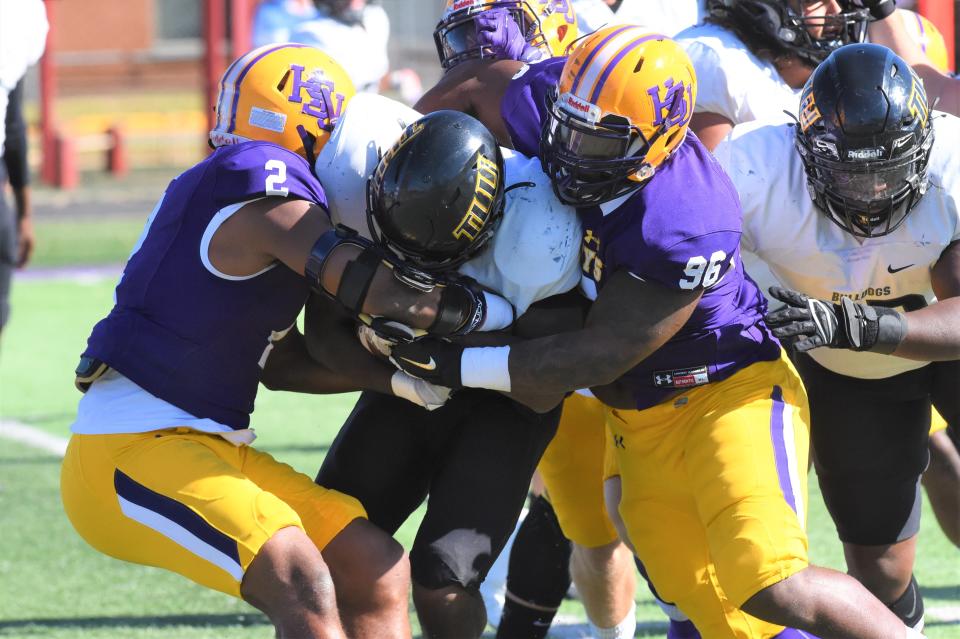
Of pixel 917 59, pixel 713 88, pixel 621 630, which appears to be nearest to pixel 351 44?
pixel 917 59

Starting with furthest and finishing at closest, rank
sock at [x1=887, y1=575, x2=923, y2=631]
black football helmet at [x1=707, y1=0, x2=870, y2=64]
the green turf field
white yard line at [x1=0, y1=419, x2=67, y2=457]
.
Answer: white yard line at [x1=0, y1=419, x2=67, y2=457]
the green turf field
black football helmet at [x1=707, y1=0, x2=870, y2=64]
sock at [x1=887, y1=575, x2=923, y2=631]

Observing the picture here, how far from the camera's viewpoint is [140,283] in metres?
3.37

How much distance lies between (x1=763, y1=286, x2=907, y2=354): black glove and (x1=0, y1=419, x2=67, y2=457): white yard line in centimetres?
434

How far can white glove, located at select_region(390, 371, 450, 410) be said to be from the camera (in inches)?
134

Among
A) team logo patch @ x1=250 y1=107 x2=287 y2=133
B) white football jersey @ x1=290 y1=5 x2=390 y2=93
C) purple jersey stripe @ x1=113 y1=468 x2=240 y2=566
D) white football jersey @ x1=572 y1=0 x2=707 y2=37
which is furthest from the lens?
white football jersey @ x1=290 y1=5 x2=390 y2=93

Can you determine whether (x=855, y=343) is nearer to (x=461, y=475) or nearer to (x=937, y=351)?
(x=937, y=351)

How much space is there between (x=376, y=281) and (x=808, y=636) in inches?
52.8

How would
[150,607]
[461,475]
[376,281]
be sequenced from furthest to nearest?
[150,607] → [461,475] → [376,281]

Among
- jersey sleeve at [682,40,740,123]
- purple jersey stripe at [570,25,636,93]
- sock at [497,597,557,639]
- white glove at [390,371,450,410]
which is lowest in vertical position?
sock at [497,597,557,639]

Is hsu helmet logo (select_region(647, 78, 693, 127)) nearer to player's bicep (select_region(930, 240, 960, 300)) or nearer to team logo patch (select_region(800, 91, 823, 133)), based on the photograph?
team logo patch (select_region(800, 91, 823, 133))

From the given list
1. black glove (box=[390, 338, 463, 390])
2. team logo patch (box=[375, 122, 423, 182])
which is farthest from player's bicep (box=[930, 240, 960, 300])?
team logo patch (box=[375, 122, 423, 182])

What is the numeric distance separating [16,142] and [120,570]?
6.37 ft

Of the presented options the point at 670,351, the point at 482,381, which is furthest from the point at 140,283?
the point at 670,351

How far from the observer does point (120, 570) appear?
5.05 metres
